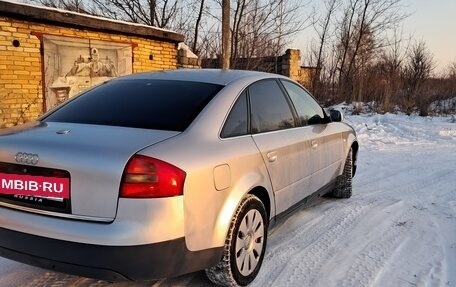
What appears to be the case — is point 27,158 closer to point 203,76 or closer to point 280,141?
point 203,76

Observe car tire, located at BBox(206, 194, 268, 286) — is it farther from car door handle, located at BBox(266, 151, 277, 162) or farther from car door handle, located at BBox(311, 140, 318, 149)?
car door handle, located at BBox(311, 140, 318, 149)

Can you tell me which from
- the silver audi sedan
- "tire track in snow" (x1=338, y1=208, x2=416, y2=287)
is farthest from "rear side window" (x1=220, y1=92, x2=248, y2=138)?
"tire track in snow" (x1=338, y1=208, x2=416, y2=287)

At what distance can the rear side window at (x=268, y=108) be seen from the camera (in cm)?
333

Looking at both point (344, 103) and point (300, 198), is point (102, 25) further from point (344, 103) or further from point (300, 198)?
point (344, 103)

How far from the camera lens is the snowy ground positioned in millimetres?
3070

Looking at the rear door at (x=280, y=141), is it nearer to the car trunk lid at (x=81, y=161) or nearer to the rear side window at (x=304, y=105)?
the rear side window at (x=304, y=105)

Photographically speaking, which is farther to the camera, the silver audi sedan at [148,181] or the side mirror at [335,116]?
the side mirror at [335,116]

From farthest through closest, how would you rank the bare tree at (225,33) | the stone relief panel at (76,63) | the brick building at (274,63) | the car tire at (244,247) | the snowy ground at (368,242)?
the brick building at (274,63), the bare tree at (225,33), the stone relief panel at (76,63), the snowy ground at (368,242), the car tire at (244,247)

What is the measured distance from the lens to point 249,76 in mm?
3539

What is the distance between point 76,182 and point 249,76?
1.74 m

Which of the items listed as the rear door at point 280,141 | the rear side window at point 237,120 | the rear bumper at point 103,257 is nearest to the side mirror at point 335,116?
the rear door at point 280,141

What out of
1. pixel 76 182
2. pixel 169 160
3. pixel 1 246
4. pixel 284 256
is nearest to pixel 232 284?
pixel 284 256

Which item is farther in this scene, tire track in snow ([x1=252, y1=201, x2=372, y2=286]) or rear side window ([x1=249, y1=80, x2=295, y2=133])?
rear side window ([x1=249, y1=80, x2=295, y2=133])

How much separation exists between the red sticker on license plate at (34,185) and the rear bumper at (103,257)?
23 centimetres
